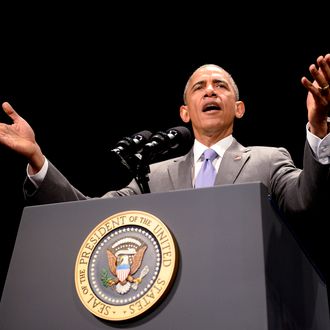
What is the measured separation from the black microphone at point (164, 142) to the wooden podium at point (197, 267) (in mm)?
260

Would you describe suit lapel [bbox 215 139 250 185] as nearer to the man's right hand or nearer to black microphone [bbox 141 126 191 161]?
black microphone [bbox 141 126 191 161]

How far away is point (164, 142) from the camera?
4.80 ft

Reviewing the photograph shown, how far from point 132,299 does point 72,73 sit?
2.31m

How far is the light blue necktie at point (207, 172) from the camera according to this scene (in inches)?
67.3

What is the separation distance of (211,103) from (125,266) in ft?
3.59

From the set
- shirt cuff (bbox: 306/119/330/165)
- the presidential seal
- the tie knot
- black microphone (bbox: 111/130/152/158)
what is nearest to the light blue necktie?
the tie knot

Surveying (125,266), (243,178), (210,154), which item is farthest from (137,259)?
(210,154)

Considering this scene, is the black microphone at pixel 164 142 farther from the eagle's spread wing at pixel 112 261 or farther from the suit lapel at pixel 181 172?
the eagle's spread wing at pixel 112 261

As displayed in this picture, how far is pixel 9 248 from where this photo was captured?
10.2ft

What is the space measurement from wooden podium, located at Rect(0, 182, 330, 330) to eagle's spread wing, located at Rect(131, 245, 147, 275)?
0.08 meters

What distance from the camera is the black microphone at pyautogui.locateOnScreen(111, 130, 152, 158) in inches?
54.6

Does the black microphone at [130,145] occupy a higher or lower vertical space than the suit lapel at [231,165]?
lower

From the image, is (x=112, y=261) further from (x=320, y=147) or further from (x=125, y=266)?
(x=320, y=147)

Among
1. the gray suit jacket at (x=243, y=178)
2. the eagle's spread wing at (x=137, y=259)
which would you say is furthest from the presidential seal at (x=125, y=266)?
the gray suit jacket at (x=243, y=178)
